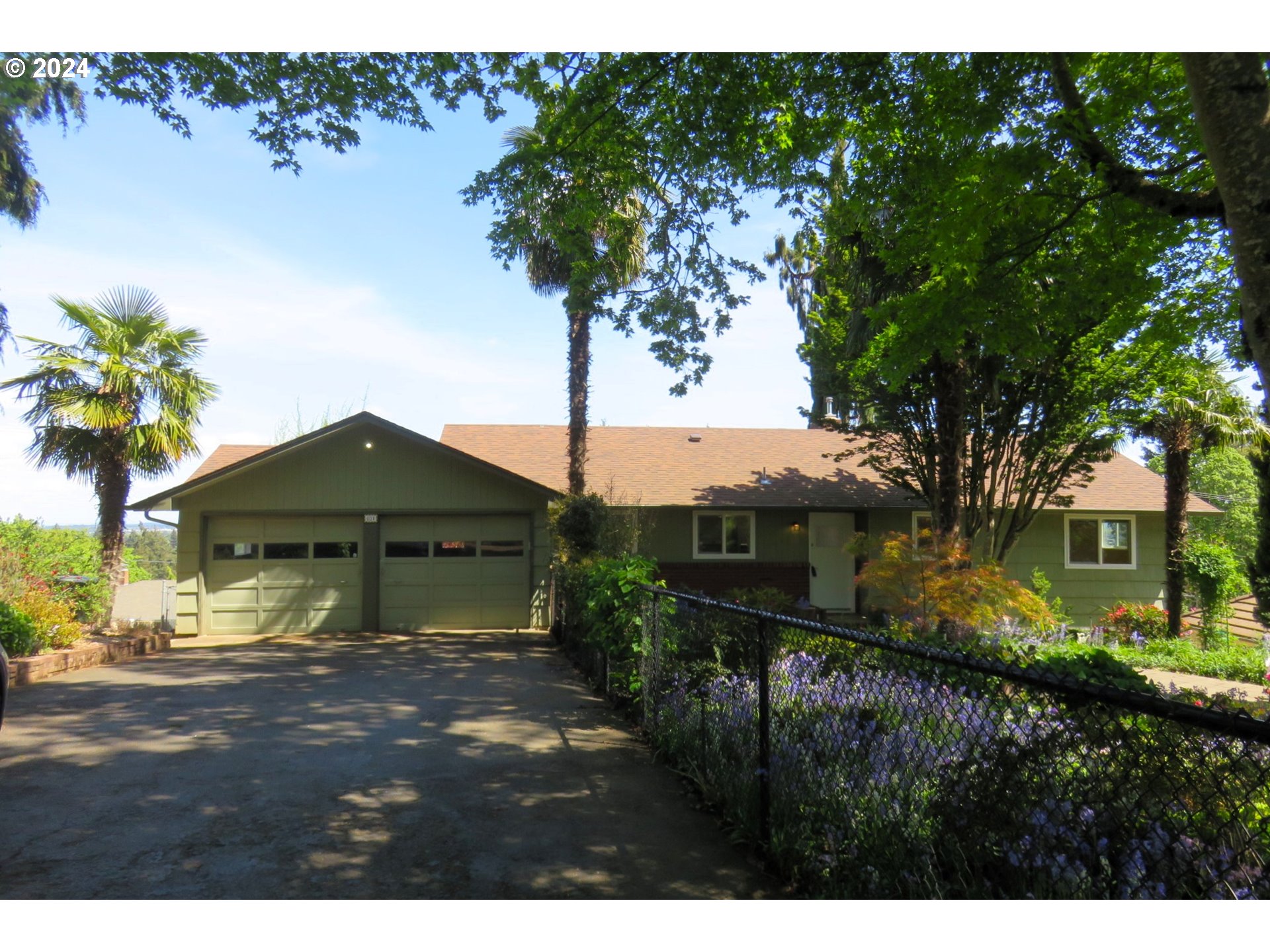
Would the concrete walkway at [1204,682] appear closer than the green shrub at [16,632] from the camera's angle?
No

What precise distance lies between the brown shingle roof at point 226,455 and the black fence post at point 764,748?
16.4 metres

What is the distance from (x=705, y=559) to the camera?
18.5 meters

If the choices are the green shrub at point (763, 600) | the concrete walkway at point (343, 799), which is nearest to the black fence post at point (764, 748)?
the concrete walkway at point (343, 799)

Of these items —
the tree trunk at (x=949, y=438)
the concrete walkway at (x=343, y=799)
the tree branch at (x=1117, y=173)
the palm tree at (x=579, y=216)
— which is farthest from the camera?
the tree trunk at (x=949, y=438)

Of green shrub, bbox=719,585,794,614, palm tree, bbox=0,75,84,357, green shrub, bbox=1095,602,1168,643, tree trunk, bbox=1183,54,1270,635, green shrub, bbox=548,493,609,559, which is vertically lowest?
green shrub, bbox=1095,602,1168,643

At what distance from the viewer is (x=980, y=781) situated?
291 centimetres

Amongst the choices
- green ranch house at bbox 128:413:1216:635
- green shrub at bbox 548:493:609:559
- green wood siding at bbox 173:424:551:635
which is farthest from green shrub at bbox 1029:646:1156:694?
green wood siding at bbox 173:424:551:635

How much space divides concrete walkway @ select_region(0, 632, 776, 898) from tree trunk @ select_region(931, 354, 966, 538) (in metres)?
6.66

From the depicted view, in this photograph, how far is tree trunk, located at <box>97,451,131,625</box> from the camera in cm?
1473

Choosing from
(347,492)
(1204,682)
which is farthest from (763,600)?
(347,492)

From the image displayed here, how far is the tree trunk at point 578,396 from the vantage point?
16703mm

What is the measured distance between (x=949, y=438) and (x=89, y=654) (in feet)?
42.8

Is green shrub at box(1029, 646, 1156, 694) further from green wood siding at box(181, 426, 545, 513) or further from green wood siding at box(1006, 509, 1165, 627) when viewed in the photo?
green wood siding at box(1006, 509, 1165, 627)

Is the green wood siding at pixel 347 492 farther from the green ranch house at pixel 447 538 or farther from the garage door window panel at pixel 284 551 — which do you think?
the garage door window panel at pixel 284 551
